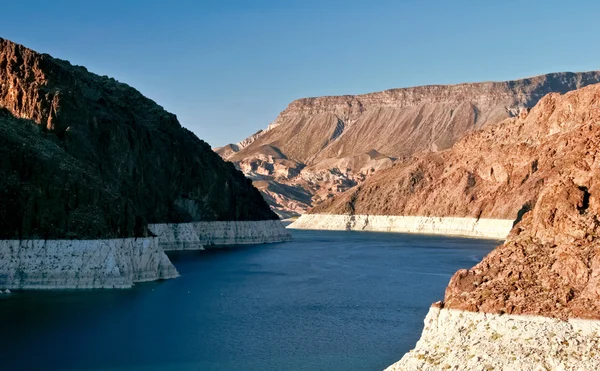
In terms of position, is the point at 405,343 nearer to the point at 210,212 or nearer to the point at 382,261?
the point at 382,261

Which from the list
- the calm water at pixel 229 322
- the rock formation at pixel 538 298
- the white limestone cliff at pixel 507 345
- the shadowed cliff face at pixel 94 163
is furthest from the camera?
the shadowed cliff face at pixel 94 163

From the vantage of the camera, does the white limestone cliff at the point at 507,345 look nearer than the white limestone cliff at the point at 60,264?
Yes

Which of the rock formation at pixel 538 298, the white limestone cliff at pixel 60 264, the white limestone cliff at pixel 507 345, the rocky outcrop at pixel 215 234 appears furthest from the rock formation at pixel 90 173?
the white limestone cliff at pixel 507 345

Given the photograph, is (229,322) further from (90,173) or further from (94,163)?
(94,163)

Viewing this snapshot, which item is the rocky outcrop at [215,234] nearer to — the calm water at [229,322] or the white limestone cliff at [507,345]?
the calm water at [229,322]

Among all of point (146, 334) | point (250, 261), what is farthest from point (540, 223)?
point (250, 261)

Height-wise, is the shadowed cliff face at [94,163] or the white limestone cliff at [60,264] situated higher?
the shadowed cliff face at [94,163]
